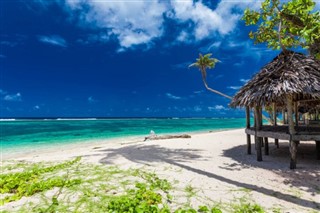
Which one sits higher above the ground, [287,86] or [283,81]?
[283,81]

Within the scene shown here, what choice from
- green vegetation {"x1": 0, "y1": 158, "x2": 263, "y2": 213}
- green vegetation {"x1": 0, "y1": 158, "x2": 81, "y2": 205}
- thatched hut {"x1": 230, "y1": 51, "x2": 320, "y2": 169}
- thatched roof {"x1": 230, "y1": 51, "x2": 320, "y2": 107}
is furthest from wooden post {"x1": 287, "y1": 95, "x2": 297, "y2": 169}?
green vegetation {"x1": 0, "y1": 158, "x2": 81, "y2": 205}

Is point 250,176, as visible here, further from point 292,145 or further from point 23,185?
point 23,185

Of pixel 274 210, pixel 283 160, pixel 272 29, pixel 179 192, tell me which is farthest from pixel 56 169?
pixel 272 29

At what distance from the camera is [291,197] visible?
4887mm

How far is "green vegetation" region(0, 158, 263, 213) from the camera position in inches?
169

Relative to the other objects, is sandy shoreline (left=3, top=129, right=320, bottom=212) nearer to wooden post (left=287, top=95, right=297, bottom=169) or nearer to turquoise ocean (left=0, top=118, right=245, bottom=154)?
wooden post (left=287, top=95, right=297, bottom=169)

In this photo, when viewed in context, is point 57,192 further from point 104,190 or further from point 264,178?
point 264,178

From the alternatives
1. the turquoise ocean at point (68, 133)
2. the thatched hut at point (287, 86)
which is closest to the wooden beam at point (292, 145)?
the thatched hut at point (287, 86)

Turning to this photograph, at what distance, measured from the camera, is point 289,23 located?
22.1ft

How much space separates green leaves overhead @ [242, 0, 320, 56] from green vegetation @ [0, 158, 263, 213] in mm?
4455

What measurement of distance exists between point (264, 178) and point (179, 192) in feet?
9.29

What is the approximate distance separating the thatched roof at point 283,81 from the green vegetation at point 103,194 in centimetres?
425

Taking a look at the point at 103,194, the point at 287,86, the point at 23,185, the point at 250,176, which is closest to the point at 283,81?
the point at 287,86

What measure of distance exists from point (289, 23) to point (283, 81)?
6.17 ft
